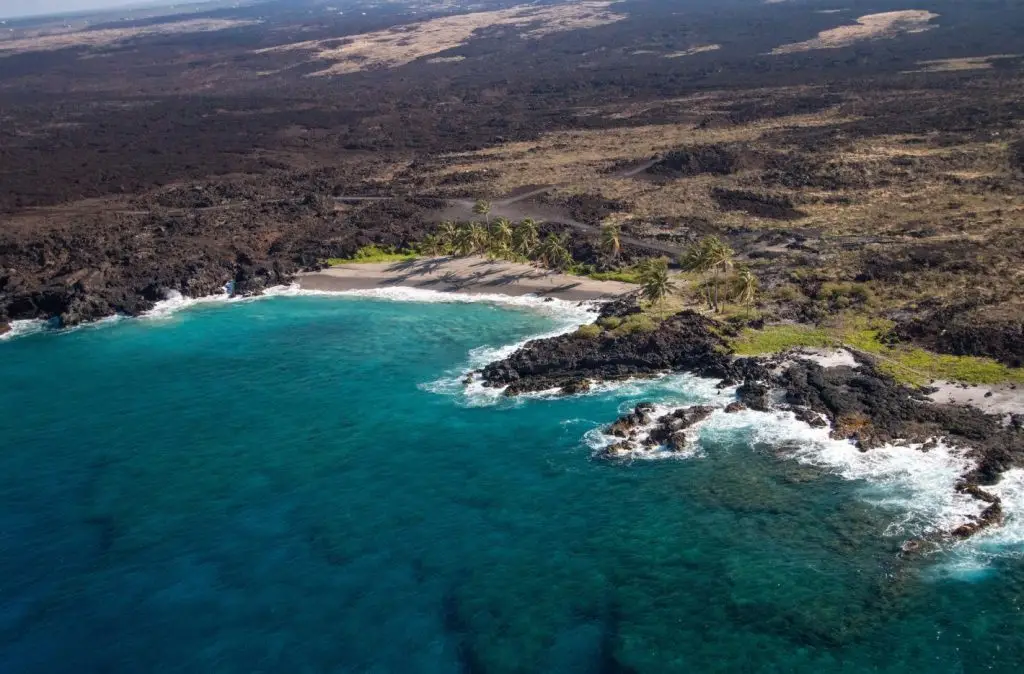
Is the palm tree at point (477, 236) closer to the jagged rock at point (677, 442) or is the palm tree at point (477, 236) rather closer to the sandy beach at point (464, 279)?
the sandy beach at point (464, 279)

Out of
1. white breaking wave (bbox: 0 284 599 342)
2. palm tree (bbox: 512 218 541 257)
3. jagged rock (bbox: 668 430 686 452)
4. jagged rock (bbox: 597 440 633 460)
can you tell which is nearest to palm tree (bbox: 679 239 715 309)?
white breaking wave (bbox: 0 284 599 342)

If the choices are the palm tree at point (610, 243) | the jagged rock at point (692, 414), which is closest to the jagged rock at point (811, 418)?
the jagged rock at point (692, 414)

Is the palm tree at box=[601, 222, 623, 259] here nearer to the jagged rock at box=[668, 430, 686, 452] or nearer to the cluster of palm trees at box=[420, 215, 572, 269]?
the cluster of palm trees at box=[420, 215, 572, 269]

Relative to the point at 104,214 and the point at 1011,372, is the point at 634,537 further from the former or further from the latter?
the point at 104,214

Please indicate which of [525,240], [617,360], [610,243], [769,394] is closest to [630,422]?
[617,360]

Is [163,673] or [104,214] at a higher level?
[104,214]

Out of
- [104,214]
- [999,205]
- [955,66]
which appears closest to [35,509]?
[104,214]
